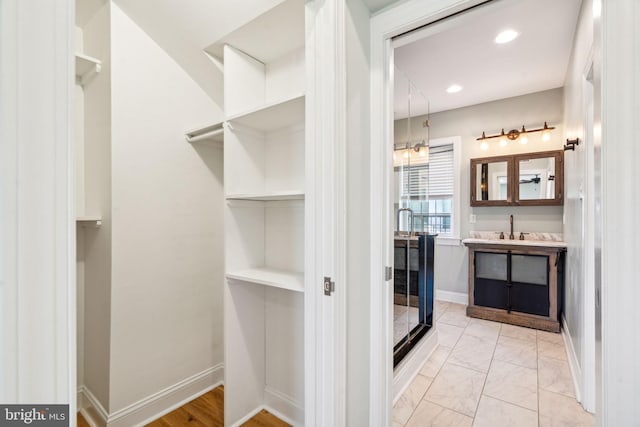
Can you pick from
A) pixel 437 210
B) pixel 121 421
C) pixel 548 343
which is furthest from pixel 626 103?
pixel 437 210

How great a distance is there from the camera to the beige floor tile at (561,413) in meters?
1.75

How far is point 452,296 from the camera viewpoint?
4062mm

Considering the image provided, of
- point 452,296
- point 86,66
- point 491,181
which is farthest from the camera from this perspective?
point 452,296

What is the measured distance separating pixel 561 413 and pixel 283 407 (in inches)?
69.3

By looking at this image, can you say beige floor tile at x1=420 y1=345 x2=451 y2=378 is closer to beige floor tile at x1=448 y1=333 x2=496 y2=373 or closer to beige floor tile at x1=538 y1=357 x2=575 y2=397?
beige floor tile at x1=448 y1=333 x2=496 y2=373

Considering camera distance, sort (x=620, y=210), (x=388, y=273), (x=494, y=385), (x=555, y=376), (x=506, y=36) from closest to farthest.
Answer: (x=620, y=210) → (x=388, y=273) → (x=494, y=385) → (x=555, y=376) → (x=506, y=36)

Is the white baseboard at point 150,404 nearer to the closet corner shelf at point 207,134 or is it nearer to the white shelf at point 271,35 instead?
the closet corner shelf at point 207,134

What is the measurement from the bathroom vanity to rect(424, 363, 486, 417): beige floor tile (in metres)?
1.33

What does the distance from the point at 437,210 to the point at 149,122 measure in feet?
12.1

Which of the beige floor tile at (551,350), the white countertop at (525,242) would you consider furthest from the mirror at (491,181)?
the beige floor tile at (551,350)

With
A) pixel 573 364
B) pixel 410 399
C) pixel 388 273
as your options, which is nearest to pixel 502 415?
pixel 410 399

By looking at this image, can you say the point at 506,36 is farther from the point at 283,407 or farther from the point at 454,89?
the point at 283,407

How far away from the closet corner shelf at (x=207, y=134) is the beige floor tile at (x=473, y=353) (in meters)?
2.57

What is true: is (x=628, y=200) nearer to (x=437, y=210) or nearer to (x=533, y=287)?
(x=533, y=287)
